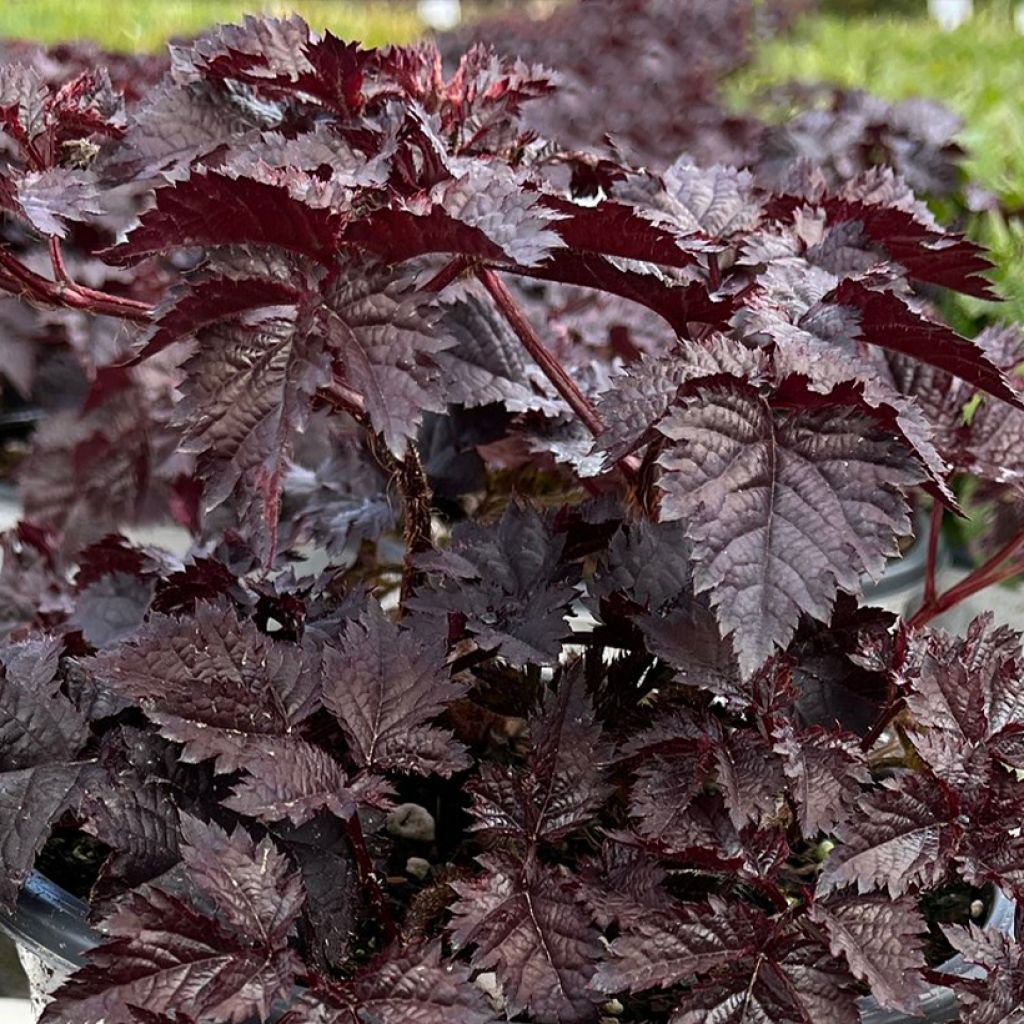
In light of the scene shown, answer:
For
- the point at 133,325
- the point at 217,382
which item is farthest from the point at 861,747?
the point at 133,325

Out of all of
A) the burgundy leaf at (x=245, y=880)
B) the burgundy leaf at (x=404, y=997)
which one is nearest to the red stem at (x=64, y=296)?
the burgundy leaf at (x=245, y=880)

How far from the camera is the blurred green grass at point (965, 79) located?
2143 mm

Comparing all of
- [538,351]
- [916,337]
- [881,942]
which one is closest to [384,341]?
[538,351]

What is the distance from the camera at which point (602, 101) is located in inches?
112

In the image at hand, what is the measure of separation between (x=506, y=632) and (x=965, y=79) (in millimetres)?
3217

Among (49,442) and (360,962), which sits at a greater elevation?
(49,442)

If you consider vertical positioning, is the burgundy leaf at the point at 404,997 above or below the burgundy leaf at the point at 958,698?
below

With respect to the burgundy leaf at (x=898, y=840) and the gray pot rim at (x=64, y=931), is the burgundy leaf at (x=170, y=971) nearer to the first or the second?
the gray pot rim at (x=64, y=931)

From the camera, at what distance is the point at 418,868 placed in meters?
1.03

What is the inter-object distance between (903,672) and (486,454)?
43 centimetres

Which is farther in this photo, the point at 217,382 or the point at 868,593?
the point at 868,593

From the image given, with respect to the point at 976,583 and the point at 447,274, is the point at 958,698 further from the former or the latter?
the point at 447,274

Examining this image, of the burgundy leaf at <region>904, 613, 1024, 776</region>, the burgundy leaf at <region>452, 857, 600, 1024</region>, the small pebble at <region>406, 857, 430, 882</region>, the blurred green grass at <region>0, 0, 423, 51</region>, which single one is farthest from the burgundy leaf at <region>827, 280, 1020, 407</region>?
the blurred green grass at <region>0, 0, 423, 51</region>

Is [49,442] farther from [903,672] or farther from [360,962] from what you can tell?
[903,672]
